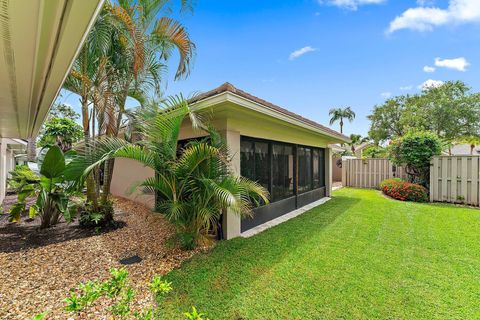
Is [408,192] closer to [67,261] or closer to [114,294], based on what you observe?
[114,294]

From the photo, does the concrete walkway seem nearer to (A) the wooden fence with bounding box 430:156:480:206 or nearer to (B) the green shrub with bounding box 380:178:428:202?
(B) the green shrub with bounding box 380:178:428:202

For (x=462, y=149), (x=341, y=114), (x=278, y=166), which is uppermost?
(x=341, y=114)

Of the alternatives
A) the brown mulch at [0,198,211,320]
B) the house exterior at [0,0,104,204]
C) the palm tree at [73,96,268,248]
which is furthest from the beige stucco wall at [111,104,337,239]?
the house exterior at [0,0,104,204]

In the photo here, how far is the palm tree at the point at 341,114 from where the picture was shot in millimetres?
36094

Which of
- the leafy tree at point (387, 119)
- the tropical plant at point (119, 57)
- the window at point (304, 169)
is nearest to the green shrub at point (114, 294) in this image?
the tropical plant at point (119, 57)

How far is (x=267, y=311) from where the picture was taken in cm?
278

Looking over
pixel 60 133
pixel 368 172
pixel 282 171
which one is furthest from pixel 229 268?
pixel 368 172

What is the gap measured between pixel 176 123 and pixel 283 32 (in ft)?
27.0

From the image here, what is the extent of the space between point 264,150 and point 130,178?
659 centimetres

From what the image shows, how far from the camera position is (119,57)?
6031 millimetres

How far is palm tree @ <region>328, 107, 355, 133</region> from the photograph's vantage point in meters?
36.1

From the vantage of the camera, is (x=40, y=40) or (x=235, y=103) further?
(x=235, y=103)

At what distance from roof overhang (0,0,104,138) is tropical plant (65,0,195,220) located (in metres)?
2.15

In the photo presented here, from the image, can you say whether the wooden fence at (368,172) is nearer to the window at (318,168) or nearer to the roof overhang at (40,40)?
the window at (318,168)
